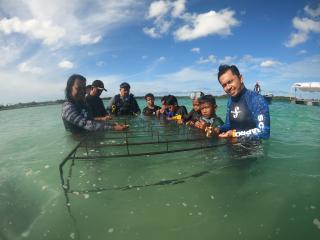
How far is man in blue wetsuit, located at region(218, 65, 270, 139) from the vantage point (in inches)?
219

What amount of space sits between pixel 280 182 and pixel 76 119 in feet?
18.9

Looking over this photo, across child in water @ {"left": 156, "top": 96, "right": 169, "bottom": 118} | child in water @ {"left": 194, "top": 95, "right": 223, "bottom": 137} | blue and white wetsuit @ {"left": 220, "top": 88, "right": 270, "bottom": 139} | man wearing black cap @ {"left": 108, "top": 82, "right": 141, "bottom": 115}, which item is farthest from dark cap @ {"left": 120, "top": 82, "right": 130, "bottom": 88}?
blue and white wetsuit @ {"left": 220, "top": 88, "right": 270, "bottom": 139}

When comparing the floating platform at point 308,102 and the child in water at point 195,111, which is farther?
the floating platform at point 308,102

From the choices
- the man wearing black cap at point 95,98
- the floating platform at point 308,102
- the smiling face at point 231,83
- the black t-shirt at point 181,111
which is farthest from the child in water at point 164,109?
the floating platform at point 308,102

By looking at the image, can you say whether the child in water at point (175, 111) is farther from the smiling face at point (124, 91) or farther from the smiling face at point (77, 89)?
the smiling face at point (77, 89)

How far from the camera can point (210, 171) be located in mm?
5227

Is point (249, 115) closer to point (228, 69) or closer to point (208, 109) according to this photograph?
point (228, 69)

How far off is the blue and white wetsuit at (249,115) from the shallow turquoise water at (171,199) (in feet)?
2.05

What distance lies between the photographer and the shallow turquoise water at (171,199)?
3.36 metres

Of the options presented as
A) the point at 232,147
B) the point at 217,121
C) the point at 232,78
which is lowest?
the point at 232,147

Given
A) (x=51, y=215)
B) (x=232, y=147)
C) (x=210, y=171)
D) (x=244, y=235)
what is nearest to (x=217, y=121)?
(x=232, y=147)

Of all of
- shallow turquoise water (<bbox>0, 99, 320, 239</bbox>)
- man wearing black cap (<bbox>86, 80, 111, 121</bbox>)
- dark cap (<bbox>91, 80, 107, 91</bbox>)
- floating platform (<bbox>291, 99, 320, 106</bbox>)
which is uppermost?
dark cap (<bbox>91, 80, 107, 91</bbox>)

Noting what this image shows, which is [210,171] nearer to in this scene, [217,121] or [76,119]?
[217,121]

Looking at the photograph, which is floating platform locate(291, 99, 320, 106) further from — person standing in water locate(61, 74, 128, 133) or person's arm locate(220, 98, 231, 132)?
person standing in water locate(61, 74, 128, 133)
